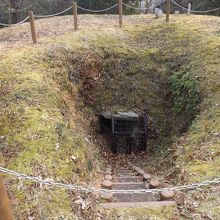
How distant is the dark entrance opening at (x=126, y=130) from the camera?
11180 millimetres

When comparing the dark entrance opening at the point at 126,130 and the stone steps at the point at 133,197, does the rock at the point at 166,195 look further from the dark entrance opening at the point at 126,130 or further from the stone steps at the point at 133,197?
the dark entrance opening at the point at 126,130

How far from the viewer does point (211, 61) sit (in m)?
10.6

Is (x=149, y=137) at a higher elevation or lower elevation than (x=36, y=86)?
lower

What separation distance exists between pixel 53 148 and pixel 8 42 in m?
7.49

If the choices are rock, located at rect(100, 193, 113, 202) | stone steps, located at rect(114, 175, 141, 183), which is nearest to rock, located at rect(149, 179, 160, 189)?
rock, located at rect(100, 193, 113, 202)

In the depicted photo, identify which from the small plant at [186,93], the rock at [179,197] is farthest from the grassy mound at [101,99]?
the rock at [179,197]

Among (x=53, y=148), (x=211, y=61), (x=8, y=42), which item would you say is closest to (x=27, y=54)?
(x=8, y=42)

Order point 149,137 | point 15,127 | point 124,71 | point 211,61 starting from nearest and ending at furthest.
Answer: point 15,127
point 211,61
point 149,137
point 124,71

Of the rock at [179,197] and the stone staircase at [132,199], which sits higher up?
the rock at [179,197]

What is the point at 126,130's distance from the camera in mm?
11422

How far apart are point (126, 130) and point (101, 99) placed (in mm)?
1409

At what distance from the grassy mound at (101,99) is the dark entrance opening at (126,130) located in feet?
1.10

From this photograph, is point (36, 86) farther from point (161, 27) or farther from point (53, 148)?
point (161, 27)

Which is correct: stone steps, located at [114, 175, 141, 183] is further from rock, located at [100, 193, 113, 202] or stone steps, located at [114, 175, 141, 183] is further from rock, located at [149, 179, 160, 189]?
rock, located at [100, 193, 113, 202]
